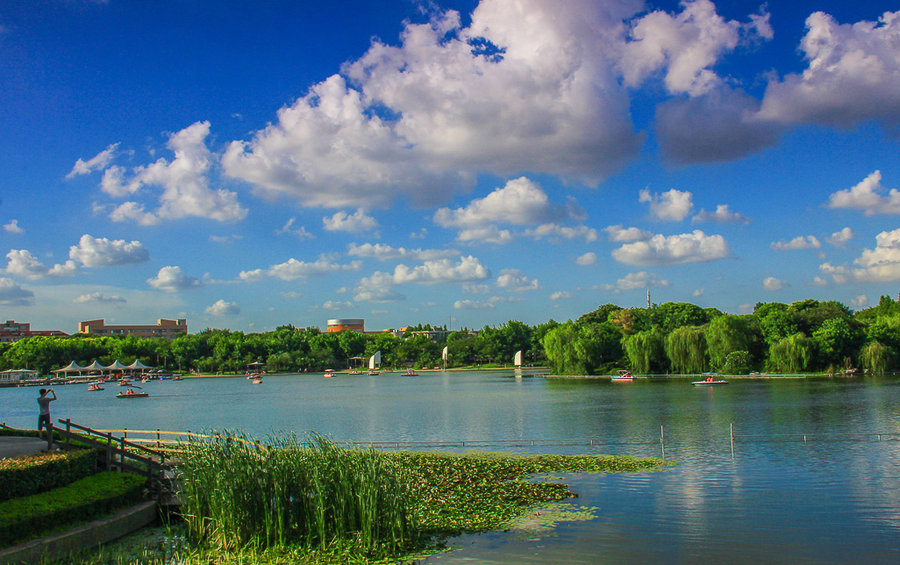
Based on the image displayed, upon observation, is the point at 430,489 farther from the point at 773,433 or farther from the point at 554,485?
the point at 773,433

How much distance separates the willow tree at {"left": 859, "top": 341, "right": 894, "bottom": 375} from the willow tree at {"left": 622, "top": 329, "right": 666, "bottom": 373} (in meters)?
22.7

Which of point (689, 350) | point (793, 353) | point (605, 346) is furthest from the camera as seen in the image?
point (605, 346)

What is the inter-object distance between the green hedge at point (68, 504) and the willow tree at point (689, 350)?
7655cm

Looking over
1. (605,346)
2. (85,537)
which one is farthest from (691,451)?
(605,346)

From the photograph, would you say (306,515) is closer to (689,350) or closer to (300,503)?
(300,503)

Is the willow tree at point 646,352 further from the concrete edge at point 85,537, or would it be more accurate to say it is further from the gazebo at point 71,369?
the gazebo at point 71,369

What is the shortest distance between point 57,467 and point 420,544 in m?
9.08

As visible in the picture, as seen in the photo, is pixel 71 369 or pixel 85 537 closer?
pixel 85 537

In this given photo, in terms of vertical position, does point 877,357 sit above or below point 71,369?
above

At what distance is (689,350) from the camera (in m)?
83.9

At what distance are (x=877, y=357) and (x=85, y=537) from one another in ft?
274

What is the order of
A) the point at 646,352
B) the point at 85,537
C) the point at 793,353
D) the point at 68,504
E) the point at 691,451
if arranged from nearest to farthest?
the point at 85,537
the point at 68,504
the point at 691,451
the point at 793,353
the point at 646,352

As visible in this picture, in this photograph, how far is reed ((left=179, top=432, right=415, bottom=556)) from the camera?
14328 millimetres

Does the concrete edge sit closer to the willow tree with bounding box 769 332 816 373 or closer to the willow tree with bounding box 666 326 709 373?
the willow tree with bounding box 666 326 709 373
